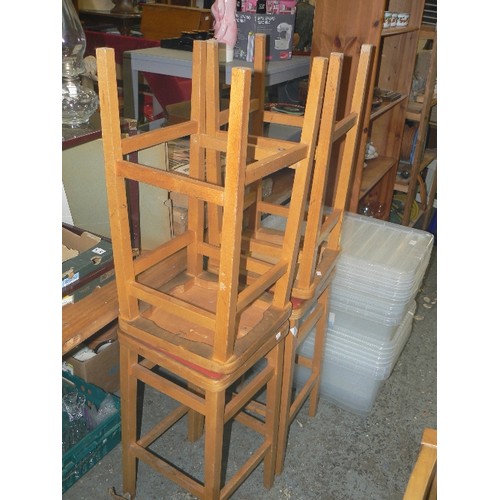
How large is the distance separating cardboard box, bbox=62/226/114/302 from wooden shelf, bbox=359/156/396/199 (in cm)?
139

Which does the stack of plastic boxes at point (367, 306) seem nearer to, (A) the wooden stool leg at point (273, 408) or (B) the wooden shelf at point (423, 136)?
(A) the wooden stool leg at point (273, 408)

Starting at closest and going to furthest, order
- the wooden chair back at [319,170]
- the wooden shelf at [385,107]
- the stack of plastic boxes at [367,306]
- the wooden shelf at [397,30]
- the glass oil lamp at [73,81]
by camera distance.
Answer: the wooden chair back at [319,170]
the glass oil lamp at [73,81]
the stack of plastic boxes at [367,306]
the wooden shelf at [397,30]
the wooden shelf at [385,107]

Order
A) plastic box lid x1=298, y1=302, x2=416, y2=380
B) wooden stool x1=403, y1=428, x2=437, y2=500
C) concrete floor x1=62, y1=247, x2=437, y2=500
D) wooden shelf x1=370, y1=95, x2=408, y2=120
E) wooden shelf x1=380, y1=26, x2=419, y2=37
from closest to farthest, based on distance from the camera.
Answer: wooden stool x1=403, y1=428, x2=437, y2=500 < concrete floor x1=62, y1=247, x2=437, y2=500 < plastic box lid x1=298, y1=302, x2=416, y2=380 < wooden shelf x1=380, y1=26, x2=419, y2=37 < wooden shelf x1=370, y1=95, x2=408, y2=120

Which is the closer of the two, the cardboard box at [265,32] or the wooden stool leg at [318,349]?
the wooden stool leg at [318,349]

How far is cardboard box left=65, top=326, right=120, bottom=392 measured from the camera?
5.74 feet

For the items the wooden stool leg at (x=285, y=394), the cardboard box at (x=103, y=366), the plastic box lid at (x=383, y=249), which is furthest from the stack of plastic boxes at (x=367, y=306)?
the cardboard box at (x=103, y=366)

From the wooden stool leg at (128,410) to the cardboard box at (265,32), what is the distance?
4.03 feet

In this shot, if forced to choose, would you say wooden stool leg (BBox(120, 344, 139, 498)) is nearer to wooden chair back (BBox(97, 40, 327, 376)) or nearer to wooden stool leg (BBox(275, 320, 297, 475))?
wooden chair back (BBox(97, 40, 327, 376))

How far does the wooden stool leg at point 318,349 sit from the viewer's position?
1.67 meters

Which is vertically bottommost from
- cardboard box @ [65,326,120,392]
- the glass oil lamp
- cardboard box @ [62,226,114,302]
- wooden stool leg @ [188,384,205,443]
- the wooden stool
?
wooden stool leg @ [188,384,205,443]

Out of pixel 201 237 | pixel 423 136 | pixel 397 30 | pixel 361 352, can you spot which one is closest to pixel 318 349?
pixel 361 352

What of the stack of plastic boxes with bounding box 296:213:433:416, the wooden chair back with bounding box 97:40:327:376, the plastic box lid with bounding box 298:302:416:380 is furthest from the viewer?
the plastic box lid with bounding box 298:302:416:380

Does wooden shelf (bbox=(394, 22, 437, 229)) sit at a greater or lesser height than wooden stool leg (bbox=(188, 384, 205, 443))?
greater

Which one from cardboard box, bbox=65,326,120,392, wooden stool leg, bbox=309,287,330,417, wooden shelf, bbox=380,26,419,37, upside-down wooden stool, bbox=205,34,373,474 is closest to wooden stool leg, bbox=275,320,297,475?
upside-down wooden stool, bbox=205,34,373,474
